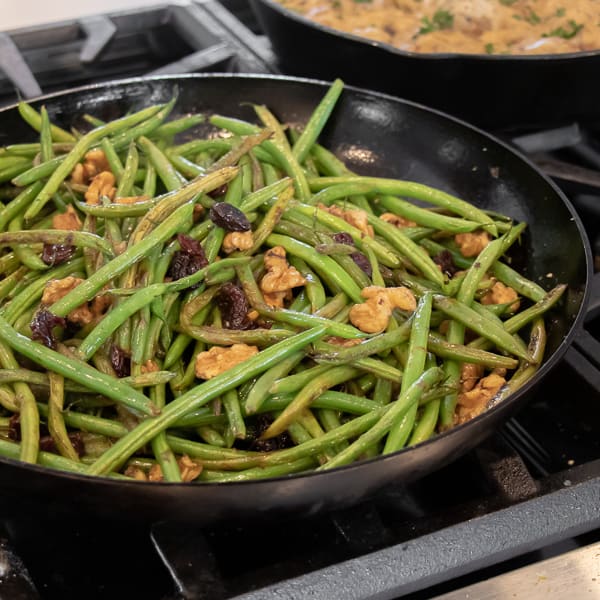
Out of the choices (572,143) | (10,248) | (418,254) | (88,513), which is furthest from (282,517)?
(572,143)

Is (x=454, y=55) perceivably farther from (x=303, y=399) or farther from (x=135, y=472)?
(x=135, y=472)

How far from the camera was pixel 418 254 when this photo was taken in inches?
65.7

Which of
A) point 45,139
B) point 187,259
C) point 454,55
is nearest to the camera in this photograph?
point 187,259

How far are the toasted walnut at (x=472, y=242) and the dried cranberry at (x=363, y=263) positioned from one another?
291mm

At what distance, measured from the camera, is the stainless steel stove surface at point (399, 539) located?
1.27 m

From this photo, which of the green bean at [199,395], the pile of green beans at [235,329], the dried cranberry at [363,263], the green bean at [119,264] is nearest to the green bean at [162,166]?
the pile of green beans at [235,329]

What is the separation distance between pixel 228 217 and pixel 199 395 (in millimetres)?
390

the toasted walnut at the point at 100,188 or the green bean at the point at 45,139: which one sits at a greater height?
the green bean at the point at 45,139

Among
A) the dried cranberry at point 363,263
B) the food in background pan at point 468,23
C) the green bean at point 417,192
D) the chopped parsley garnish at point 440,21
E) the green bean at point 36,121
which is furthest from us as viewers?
the chopped parsley garnish at point 440,21

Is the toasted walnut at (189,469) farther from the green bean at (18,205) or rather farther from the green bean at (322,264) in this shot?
the green bean at (18,205)

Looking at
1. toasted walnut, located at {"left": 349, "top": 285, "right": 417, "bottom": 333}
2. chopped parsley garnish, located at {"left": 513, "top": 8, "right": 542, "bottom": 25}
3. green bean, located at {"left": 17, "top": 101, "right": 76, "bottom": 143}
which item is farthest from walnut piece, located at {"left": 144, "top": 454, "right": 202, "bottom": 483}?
Answer: chopped parsley garnish, located at {"left": 513, "top": 8, "right": 542, "bottom": 25}

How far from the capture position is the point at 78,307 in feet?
4.86

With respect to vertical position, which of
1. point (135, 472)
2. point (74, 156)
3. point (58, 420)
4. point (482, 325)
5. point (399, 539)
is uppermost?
point (74, 156)

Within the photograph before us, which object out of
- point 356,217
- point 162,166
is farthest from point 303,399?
point 162,166
